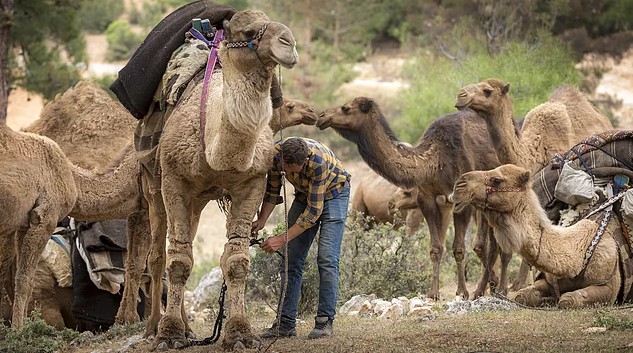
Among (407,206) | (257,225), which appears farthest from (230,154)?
(407,206)

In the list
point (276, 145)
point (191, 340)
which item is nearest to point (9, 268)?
point (191, 340)

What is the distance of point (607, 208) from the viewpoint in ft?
33.6

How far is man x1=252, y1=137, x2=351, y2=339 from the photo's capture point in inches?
343

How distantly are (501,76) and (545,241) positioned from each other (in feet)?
36.8

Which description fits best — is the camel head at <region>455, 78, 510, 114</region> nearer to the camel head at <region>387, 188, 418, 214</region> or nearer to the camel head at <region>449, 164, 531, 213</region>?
the camel head at <region>449, 164, 531, 213</region>

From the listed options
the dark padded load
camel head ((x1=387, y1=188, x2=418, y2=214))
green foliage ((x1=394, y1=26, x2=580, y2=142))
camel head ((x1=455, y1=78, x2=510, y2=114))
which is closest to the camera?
the dark padded load

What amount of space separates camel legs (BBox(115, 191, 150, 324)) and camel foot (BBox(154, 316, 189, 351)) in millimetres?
2595

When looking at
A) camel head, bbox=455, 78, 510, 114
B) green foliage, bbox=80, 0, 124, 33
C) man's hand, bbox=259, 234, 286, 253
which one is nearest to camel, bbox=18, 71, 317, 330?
camel head, bbox=455, 78, 510, 114

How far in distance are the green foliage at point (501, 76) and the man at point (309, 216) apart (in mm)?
10347

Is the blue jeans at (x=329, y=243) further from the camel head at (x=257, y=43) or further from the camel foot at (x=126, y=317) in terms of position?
the camel foot at (x=126, y=317)

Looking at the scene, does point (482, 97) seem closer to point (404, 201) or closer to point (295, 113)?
point (295, 113)

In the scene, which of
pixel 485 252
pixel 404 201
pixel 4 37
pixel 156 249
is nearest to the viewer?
pixel 156 249

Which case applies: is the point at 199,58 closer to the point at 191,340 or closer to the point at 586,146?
the point at 191,340

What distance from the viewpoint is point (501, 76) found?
20.6 meters
